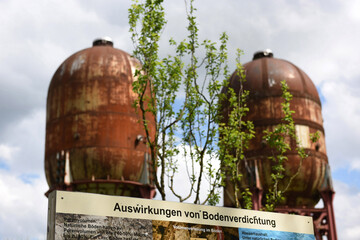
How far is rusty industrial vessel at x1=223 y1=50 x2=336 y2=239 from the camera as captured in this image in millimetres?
20828

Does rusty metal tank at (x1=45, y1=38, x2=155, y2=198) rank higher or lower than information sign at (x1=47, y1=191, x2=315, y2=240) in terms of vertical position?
higher

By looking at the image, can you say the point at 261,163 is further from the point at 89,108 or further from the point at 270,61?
the point at 89,108

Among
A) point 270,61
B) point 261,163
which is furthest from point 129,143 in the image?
point 270,61

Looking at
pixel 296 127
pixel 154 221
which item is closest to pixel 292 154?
pixel 296 127

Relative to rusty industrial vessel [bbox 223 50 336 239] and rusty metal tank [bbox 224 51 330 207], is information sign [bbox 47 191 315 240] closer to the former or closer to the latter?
rusty industrial vessel [bbox 223 50 336 239]

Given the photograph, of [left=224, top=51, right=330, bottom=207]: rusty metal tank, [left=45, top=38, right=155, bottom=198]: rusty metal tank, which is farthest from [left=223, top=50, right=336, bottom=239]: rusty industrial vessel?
[left=45, top=38, right=155, bottom=198]: rusty metal tank

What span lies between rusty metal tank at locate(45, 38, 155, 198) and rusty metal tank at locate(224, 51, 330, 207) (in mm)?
4768

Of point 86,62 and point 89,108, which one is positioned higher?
point 86,62

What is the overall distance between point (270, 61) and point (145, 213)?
59.2 feet

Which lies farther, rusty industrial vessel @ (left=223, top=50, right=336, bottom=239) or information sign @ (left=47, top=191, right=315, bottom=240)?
rusty industrial vessel @ (left=223, top=50, right=336, bottom=239)

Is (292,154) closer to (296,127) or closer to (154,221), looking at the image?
(296,127)

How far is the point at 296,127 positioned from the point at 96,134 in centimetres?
865

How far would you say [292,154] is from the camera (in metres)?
20.8

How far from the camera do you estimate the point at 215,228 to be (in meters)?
6.74
